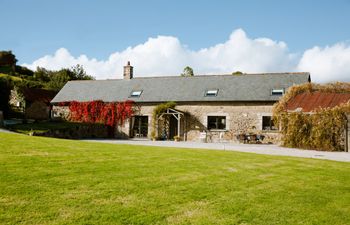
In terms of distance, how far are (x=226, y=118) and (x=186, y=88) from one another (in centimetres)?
455

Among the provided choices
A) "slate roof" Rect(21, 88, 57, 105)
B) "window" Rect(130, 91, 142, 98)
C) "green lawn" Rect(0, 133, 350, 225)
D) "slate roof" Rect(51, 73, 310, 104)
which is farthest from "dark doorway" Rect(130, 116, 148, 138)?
"green lawn" Rect(0, 133, 350, 225)

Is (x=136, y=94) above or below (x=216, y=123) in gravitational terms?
above

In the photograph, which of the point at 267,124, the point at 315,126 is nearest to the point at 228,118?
the point at 267,124

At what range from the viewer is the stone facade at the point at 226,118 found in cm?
2320

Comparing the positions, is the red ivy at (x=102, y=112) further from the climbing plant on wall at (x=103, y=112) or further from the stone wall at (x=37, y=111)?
the stone wall at (x=37, y=111)

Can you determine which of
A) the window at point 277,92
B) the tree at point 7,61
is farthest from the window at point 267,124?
the tree at point 7,61

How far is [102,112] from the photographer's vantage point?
2727cm

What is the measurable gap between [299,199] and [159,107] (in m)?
19.9

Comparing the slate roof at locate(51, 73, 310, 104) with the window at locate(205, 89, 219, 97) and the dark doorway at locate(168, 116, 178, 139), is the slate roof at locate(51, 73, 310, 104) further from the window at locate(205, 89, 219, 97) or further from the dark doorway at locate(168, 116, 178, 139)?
the dark doorway at locate(168, 116, 178, 139)

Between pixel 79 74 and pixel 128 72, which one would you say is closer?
pixel 128 72

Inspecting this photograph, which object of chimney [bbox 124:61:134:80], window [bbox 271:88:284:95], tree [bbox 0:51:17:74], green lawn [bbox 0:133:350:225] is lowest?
green lawn [bbox 0:133:350:225]

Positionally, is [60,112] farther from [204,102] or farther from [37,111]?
[204,102]

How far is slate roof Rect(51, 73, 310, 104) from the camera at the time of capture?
2436cm

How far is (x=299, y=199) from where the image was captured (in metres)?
5.53
